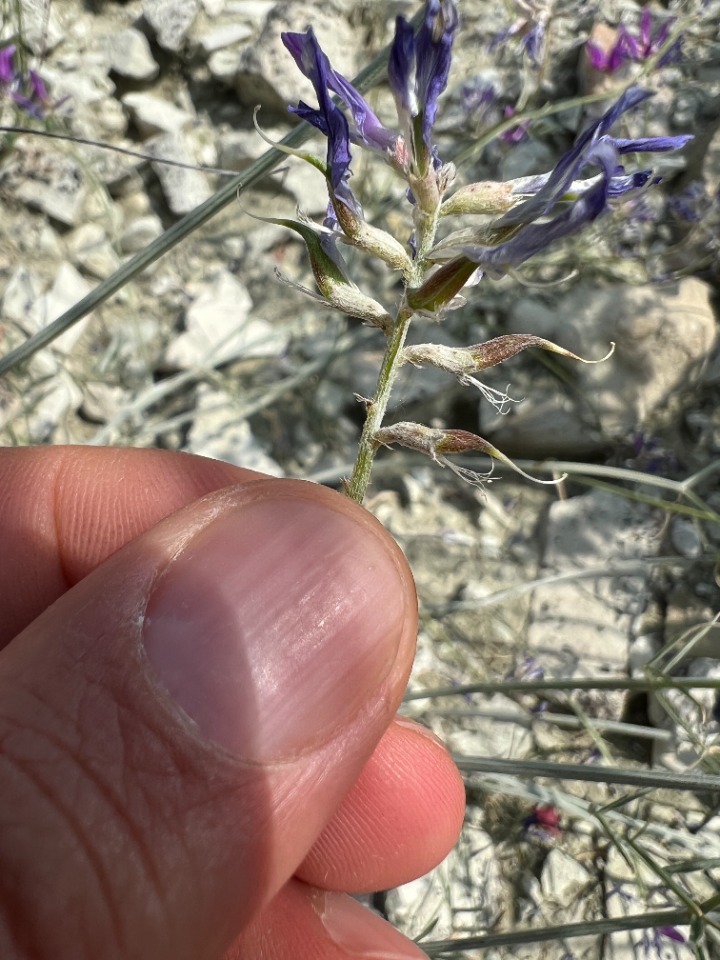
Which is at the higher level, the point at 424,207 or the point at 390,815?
the point at 424,207

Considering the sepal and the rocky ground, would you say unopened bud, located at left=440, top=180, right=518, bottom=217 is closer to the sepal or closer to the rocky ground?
the sepal

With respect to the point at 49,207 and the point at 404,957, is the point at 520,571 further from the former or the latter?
the point at 49,207

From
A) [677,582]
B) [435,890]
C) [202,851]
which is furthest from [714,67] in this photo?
[202,851]

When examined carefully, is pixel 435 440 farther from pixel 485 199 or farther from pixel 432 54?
pixel 432 54

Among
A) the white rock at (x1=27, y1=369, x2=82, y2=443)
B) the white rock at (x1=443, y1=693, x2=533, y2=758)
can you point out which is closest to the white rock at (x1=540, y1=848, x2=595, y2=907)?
the white rock at (x1=443, y1=693, x2=533, y2=758)

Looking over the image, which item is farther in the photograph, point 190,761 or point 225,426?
point 225,426

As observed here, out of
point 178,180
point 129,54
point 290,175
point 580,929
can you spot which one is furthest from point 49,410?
point 580,929
